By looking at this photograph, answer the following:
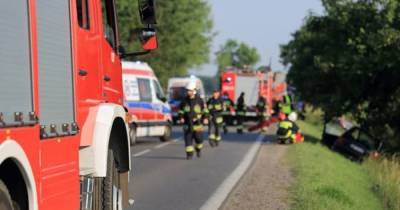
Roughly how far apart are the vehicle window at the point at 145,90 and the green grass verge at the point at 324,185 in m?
4.32

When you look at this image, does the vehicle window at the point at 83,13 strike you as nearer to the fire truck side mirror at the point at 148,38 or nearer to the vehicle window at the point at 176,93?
the fire truck side mirror at the point at 148,38

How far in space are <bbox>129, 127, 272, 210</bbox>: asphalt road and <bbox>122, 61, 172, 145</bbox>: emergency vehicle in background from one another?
0.49 meters

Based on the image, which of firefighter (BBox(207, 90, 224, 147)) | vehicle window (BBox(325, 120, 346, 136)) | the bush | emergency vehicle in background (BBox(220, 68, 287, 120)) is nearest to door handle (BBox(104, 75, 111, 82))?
the bush

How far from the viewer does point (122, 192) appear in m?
8.00

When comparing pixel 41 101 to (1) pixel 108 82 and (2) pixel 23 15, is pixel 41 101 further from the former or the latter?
(1) pixel 108 82

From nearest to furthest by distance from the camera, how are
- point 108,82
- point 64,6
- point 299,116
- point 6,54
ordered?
point 6,54 → point 64,6 → point 108,82 → point 299,116

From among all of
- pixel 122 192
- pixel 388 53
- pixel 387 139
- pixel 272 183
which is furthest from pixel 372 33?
pixel 122 192

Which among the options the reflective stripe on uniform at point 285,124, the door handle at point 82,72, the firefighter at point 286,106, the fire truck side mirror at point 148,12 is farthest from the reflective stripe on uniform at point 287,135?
the door handle at point 82,72

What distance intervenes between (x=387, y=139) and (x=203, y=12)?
3158 cm

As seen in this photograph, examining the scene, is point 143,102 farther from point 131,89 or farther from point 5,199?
point 5,199

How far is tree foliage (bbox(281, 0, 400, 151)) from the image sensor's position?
23797 mm

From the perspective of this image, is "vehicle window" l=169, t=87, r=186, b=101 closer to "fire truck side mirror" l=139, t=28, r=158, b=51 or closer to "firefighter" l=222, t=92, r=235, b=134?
"firefighter" l=222, t=92, r=235, b=134

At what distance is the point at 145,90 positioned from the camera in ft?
73.9

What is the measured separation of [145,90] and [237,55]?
113 meters
